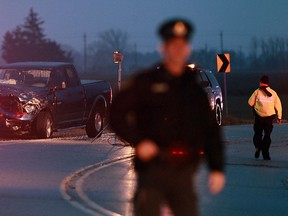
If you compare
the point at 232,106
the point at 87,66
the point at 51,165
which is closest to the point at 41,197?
the point at 51,165

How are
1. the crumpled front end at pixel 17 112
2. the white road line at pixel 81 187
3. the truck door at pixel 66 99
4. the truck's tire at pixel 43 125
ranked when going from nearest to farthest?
the white road line at pixel 81 187 → the crumpled front end at pixel 17 112 → the truck's tire at pixel 43 125 → the truck door at pixel 66 99

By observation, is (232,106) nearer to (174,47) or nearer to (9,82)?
(9,82)

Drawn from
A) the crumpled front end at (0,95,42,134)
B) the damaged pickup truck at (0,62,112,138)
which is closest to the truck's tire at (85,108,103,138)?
the damaged pickup truck at (0,62,112,138)

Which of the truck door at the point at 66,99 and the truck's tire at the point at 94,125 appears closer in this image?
the truck door at the point at 66,99

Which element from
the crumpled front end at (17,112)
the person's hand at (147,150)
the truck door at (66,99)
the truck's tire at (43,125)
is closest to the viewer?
the person's hand at (147,150)

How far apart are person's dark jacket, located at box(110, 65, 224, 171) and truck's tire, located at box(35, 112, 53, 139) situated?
13.5 metres

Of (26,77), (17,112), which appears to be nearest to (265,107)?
(17,112)

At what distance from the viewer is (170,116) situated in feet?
18.7

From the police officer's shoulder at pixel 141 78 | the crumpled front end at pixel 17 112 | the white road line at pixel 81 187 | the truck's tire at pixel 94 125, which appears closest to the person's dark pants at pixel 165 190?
the police officer's shoulder at pixel 141 78

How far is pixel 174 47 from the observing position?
5.64 metres

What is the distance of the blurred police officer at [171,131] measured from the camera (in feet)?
18.6

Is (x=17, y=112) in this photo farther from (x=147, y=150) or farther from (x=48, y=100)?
(x=147, y=150)

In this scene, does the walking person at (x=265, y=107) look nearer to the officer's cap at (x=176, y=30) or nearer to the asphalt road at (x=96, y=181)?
the asphalt road at (x=96, y=181)

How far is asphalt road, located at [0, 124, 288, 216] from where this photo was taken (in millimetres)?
9914
